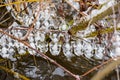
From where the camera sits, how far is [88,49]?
1.59 metres

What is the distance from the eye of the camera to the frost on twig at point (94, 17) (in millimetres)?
1128

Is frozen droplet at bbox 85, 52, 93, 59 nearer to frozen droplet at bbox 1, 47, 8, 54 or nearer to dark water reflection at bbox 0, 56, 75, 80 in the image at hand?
dark water reflection at bbox 0, 56, 75, 80

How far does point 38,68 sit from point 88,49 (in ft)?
0.97

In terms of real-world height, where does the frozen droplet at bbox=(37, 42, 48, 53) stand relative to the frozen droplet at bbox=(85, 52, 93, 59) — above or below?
above

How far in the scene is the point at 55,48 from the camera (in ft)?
5.21

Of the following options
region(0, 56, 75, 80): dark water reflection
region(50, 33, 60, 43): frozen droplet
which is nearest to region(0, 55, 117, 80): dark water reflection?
region(0, 56, 75, 80): dark water reflection

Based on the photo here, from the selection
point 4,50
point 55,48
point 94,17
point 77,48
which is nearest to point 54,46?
point 55,48

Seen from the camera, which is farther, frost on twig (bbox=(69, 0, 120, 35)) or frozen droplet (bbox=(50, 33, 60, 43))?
frozen droplet (bbox=(50, 33, 60, 43))

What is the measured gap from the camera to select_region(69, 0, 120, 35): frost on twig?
1128 millimetres

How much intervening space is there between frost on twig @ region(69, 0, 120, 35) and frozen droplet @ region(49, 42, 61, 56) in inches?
5.6

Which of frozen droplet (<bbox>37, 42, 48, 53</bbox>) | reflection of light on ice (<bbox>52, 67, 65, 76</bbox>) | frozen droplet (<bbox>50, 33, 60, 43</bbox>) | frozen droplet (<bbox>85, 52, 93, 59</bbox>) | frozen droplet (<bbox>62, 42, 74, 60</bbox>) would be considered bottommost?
reflection of light on ice (<bbox>52, 67, 65, 76</bbox>)

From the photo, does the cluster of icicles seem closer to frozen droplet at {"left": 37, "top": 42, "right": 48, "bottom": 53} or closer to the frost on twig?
frozen droplet at {"left": 37, "top": 42, "right": 48, "bottom": 53}

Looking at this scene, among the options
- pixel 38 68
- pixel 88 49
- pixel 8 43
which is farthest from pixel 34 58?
pixel 88 49

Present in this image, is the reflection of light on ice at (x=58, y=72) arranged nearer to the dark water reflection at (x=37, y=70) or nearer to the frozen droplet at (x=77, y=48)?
the dark water reflection at (x=37, y=70)
